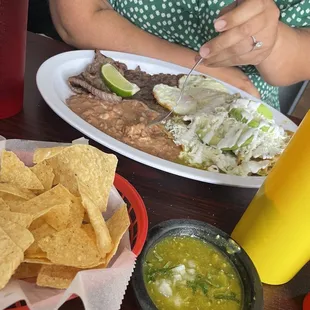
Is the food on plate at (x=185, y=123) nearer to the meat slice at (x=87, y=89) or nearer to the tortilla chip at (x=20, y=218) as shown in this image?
the meat slice at (x=87, y=89)

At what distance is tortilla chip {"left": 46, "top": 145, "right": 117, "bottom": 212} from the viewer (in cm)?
82

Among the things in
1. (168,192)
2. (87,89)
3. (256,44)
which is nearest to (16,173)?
(168,192)

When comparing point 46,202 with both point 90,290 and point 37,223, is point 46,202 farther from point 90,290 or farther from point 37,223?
point 90,290

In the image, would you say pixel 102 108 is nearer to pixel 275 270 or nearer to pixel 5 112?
pixel 5 112

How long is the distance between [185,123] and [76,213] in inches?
22.9

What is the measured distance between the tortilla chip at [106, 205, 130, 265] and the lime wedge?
568 millimetres

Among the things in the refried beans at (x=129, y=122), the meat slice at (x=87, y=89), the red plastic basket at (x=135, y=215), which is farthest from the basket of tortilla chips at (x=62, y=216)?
the meat slice at (x=87, y=89)

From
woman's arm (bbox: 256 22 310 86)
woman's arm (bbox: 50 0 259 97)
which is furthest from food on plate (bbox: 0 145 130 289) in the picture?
woman's arm (bbox: 256 22 310 86)

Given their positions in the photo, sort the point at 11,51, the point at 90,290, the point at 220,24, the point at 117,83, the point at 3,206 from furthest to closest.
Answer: the point at 117,83 → the point at 220,24 → the point at 11,51 → the point at 3,206 → the point at 90,290

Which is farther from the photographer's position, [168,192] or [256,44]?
[256,44]

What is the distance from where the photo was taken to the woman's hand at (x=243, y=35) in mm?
1126

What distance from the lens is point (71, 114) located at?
1.11 metres

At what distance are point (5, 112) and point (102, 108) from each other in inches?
9.9

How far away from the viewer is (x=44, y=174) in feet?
2.72
